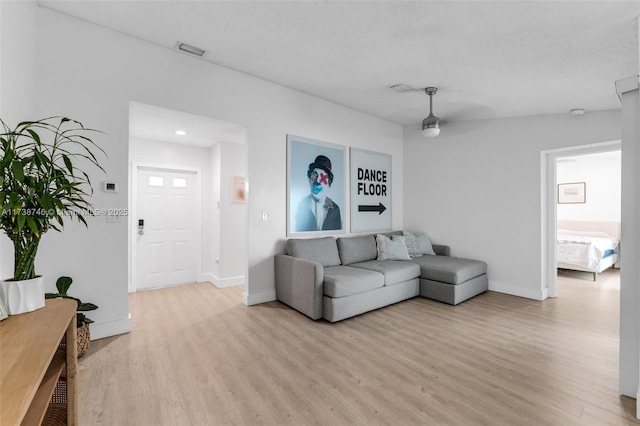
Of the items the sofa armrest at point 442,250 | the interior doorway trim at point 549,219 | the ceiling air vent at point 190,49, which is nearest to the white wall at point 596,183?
the interior doorway trim at point 549,219

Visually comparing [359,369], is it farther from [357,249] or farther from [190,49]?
[190,49]

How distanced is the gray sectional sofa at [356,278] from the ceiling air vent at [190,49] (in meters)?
2.39

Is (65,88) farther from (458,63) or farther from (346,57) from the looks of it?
(458,63)

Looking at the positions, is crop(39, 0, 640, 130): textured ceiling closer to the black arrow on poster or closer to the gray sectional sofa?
Answer: the black arrow on poster

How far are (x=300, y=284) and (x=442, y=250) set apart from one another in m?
2.75

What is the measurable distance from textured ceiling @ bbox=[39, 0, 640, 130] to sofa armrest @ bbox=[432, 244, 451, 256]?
2.34 metres

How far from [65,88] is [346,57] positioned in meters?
2.65

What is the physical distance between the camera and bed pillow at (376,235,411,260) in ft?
14.6

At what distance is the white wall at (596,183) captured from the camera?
6445 mm

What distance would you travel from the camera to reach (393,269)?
3.81 metres

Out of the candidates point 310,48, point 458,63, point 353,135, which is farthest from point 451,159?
point 310,48

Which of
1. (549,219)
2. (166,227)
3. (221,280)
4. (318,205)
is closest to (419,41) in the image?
(318,205)

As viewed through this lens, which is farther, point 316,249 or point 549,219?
point 549,219

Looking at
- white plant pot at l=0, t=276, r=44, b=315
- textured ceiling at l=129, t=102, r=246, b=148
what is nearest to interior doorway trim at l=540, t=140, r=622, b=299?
textured ceiling at l=129, t=102, r=246, b=148
